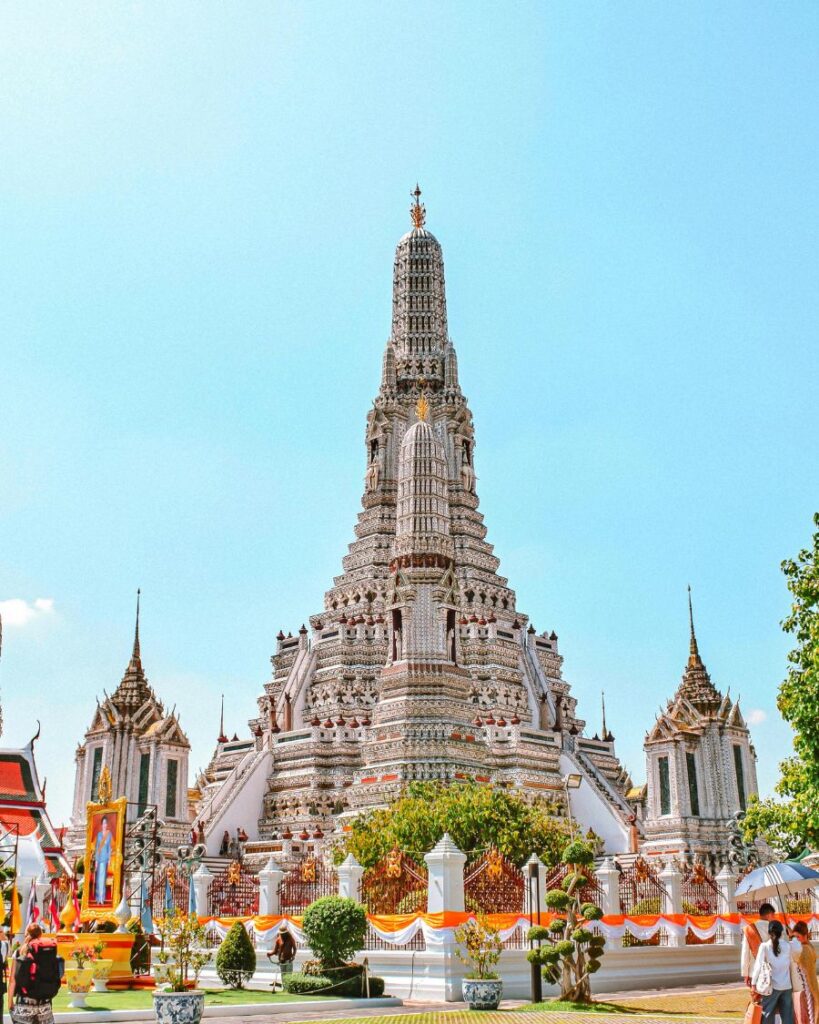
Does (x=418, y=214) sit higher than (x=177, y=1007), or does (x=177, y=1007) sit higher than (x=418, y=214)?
(x=418, y=214)

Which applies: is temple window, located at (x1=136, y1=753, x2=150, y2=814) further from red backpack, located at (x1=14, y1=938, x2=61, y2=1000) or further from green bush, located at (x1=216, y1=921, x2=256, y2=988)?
red backpack, located at (x1=14, y1=938, x2=61, y2=1000)

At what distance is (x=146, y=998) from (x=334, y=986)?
3.33 metres

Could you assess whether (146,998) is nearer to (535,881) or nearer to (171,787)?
(535,881)

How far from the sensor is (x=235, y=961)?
75.6 ft

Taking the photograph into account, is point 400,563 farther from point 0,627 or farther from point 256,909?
point 256,909

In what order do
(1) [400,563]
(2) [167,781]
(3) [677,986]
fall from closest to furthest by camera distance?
(3) [677,986]
(1) [400,563]
(2) [167,781]

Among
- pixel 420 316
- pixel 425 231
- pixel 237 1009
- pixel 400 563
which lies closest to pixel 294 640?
pixel 400 563

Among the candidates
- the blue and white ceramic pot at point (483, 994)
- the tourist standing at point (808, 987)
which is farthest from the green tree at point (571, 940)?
the tourist standing at point (808, 987)

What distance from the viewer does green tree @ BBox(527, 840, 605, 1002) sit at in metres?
19.2

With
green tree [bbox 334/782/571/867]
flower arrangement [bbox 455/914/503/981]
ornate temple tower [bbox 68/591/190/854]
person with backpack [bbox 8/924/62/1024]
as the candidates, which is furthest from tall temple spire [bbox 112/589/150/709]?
person with backpack [bbox 8/924/62/1024]

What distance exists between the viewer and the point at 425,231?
70.2m

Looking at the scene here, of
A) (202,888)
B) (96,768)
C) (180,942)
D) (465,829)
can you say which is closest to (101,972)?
(180,942)

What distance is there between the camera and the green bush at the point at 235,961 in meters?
23.0

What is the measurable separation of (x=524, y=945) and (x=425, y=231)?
5320 cm
